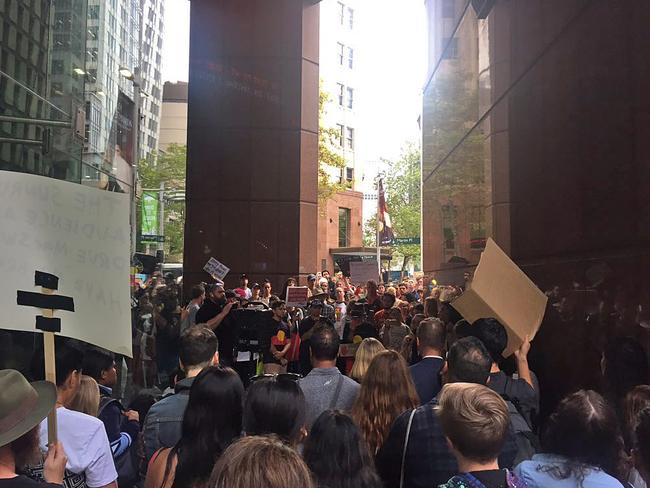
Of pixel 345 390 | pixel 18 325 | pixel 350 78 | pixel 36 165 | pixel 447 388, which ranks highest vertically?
pixel 350 78

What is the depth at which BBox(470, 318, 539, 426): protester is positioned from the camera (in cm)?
394

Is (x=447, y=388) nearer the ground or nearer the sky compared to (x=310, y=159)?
nearer the ground

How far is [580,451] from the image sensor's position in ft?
7.83

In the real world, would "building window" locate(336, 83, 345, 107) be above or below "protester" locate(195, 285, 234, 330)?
above

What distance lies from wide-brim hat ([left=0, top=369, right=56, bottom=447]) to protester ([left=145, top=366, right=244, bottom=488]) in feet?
2.09

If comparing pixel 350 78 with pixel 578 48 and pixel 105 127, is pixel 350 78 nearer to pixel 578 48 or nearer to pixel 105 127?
pixel 105 127

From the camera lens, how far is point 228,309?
884cm

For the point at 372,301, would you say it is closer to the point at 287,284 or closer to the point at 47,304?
the point at 287,284

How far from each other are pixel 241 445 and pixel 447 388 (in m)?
1.10

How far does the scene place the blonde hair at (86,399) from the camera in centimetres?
330

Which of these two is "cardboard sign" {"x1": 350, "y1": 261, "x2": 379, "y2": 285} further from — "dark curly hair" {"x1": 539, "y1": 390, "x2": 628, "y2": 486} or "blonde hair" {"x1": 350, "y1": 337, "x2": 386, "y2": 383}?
"dark curly hair" {"x1": 539, "y1": 390, "x2": 628, "y2": 486}

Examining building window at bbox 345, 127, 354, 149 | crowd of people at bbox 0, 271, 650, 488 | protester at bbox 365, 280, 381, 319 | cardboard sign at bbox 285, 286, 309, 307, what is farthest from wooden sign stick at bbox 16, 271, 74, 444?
building window at bbox 345, 127, 354, 149

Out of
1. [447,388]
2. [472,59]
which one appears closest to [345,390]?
[447,388]

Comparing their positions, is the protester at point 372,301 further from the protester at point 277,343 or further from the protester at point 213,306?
the protester at point 213,306
